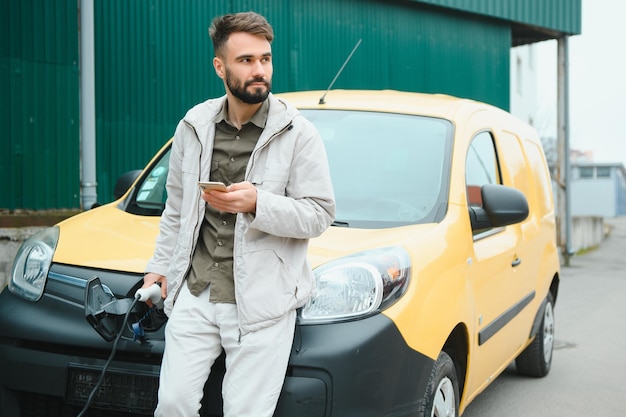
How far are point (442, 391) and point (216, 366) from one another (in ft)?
3.51

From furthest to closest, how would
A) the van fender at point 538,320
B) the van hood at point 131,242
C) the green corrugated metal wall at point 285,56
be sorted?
the green corrugated metal wall at point 285,56 → the van fender at point 538,320 → the van hood at point 131,242

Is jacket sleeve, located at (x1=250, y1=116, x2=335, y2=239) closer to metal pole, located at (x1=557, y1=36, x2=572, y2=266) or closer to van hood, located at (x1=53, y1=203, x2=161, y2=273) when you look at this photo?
van hood, located at (x1=53, y1=203, x2=161, y2=273)

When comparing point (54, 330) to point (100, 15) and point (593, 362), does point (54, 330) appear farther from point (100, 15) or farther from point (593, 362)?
point (100, 15)

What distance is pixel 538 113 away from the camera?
121ft

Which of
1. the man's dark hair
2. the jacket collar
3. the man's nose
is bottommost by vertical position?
the jacket collar

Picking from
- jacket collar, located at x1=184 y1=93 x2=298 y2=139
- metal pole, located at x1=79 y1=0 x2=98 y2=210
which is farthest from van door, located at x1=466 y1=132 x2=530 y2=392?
metal pole, located at x1=79 y1=0 x2=98 y2=210

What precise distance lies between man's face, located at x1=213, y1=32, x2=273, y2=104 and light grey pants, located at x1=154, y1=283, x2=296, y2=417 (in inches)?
27.4

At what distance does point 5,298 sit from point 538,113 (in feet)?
118

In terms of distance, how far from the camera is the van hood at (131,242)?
3154 mm

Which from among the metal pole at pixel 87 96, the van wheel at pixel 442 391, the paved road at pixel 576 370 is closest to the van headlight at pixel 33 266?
the van wheel at pixel 442 391

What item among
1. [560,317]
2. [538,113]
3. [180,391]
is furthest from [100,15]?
[538,113]

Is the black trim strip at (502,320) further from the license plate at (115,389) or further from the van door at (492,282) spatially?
the license plate at (115,389)

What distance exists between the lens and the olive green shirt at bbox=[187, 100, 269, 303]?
8.91ft

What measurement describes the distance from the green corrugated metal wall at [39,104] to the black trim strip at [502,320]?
5.31m
